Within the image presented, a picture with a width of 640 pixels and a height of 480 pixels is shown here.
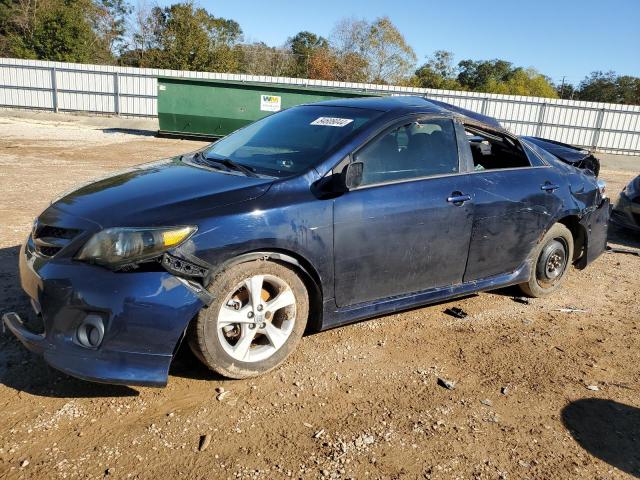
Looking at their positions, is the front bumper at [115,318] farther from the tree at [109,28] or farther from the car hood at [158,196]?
the tree at [109,28]

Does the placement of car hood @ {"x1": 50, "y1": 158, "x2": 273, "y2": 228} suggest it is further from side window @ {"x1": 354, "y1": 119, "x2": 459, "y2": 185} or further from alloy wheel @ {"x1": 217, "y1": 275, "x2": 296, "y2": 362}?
side window @ {"x1": 354, "y1": 119, "x2": 459, "y2": 185}

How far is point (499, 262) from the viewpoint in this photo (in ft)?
13.7

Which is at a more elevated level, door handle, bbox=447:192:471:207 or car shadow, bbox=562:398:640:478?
door handle, bbox=447:192:471:207

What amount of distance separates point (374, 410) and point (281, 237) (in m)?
1.09

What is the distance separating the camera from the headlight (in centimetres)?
264

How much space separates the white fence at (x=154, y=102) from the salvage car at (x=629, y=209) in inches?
630

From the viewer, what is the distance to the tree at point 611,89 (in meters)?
66.2

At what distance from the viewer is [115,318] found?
2.56 metres

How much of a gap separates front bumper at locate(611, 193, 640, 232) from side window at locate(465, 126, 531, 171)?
3.72 m

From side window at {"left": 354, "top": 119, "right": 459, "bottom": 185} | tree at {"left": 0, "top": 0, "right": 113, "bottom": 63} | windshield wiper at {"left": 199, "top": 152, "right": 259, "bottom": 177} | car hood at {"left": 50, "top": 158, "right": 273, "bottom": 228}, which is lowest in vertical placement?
car hood at {"left": 50, "top": 158, "right": 273, "bottom": 228}

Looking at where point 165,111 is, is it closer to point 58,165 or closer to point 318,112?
point 58,165

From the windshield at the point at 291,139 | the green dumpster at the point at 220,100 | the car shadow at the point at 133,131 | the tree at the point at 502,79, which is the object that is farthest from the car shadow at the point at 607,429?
the tree at the point at 502,79

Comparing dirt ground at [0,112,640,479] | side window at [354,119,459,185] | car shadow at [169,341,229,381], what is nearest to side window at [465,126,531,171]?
side window at [354,119,459,185]

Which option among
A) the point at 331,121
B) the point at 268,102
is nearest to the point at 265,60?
the point at 268,102
